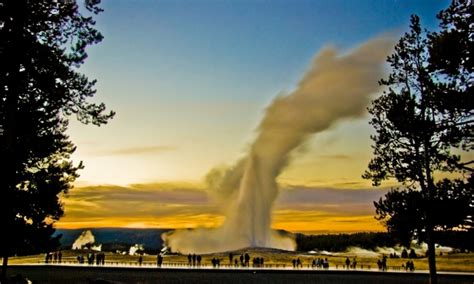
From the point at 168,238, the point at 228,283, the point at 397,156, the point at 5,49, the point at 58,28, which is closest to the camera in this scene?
the point at 5,49

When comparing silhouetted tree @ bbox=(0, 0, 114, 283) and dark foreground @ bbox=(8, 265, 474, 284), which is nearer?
silhouetted tree @ bbox=(0, 0, 114, 283)

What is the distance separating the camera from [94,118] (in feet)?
57.0

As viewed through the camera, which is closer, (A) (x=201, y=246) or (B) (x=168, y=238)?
(A) (x=201, y=246)

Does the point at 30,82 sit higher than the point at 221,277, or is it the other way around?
the point at 30,82

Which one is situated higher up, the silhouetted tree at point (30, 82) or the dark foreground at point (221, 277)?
the silhouetted tree at point (30, 82)

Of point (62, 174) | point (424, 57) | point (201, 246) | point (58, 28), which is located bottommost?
point (201, 246)

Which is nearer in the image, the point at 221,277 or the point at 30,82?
the point at 30,82

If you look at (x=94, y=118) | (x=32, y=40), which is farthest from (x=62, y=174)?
(x=32, y=40)

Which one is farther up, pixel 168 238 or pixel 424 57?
pixel 424 57

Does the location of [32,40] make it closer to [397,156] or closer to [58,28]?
A: [58,28]

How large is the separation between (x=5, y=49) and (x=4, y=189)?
472 centimetres

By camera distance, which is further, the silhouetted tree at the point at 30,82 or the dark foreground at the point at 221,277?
the dark foreground at the point at 221,277

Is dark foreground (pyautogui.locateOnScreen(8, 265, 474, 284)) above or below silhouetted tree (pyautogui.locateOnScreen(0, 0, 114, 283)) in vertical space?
below

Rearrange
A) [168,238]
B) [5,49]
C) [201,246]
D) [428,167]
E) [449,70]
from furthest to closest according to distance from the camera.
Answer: [168,238] < [201,246] < [428,167] < [449,70] < [5,49]
